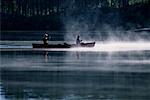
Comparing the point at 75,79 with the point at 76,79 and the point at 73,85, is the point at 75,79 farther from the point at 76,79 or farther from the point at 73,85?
the point at 73,85

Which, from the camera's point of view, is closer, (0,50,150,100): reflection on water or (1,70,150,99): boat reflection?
(1,70,150,99): boat reflection

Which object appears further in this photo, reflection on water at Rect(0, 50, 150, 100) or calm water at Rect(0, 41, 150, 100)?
reflection on water at Rect(0, 50, 150, 100)

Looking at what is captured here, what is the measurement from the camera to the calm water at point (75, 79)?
35.4 m

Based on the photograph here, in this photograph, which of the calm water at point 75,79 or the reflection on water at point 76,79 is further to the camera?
the reflection on water at point 76,79

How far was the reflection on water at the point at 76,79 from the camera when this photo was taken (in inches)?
1403

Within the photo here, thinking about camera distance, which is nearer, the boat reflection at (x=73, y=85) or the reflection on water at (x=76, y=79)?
the boat reflection at (x=73, y=85)

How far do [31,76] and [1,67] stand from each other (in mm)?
8991

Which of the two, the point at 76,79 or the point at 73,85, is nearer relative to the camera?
the point at 73,85

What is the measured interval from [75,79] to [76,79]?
0.08m

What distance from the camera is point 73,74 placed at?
47281 mm

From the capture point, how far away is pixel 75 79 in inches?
1714

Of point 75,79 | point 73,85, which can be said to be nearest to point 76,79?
point 75,79

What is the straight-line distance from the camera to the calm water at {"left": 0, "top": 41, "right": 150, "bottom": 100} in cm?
3544

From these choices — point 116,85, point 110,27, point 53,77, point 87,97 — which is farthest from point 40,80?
point 110,27
